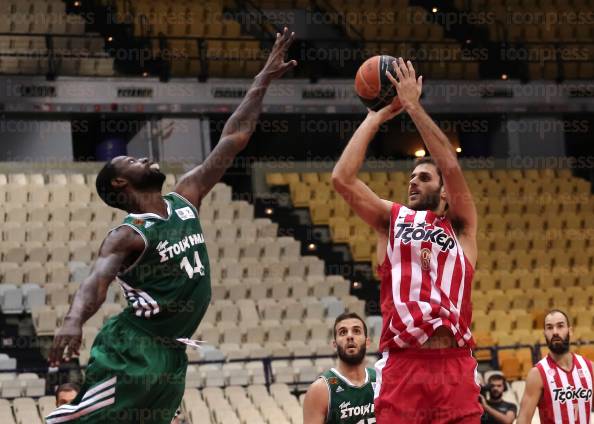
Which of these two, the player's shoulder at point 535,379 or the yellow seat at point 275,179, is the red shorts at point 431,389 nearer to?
the player's shoulder at point 535,379

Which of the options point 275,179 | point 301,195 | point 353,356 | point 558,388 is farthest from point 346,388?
point 275,179

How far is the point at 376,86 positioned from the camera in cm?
556

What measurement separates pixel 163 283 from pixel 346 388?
2.51m

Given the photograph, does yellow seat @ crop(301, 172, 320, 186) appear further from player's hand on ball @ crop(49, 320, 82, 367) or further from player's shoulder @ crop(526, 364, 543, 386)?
player's hand on ball @ crop(49, 320, 82, 367)

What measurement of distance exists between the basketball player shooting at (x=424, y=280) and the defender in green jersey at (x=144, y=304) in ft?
2.60

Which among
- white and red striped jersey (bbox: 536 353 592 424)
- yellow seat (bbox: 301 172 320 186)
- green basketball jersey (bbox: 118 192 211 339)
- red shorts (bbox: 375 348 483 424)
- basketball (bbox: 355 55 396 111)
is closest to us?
green basketball jersey (bbox: 118 192 211 339)

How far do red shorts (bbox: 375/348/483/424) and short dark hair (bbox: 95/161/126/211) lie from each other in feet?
4.51

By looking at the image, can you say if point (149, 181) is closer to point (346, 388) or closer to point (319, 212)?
point (346, 388)

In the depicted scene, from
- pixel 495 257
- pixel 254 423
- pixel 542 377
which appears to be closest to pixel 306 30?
pixel 495 257

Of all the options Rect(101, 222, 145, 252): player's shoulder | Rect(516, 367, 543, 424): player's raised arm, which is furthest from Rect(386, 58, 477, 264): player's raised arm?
Rect(516, 367, 543, 424): player's raised arm

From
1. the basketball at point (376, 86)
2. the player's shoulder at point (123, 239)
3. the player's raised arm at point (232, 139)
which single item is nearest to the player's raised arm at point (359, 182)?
the basketball at point (376, 86)

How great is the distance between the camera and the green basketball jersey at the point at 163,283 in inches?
195

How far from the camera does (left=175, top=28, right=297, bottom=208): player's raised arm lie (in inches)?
211

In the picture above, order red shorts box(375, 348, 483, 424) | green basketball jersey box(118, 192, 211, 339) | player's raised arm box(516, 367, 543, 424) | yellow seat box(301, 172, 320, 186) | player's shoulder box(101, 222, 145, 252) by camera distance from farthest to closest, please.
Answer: yellow seat box(301, 172, 320, 186) → player's raised arm box(516, 367, 543, 424) → red shorts box(375, 348, 483, 424) → green basketball jersey box(118, 192, 211, 339) → player's shoulder box(101, 222, 145, 252)
